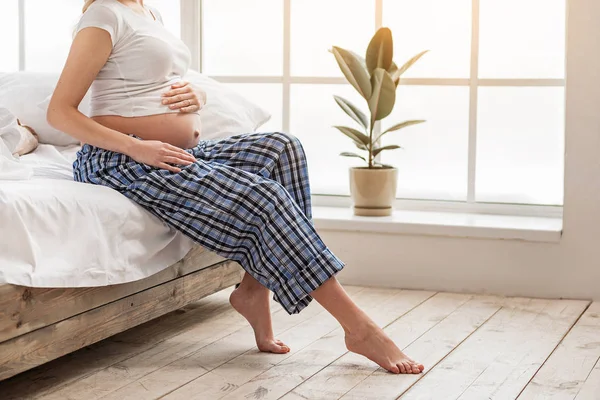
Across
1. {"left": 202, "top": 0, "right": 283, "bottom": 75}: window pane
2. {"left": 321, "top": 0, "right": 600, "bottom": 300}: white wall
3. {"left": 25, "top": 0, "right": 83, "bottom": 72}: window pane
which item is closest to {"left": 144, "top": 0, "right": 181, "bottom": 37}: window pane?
{"left": 202, "top": 0, "right": 283, "bottom": 75}: window pane

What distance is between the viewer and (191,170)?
2.18m

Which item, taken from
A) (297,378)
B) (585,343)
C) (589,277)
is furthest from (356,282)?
(297,378)

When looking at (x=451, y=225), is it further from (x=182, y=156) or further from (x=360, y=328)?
(x=182, y=156)

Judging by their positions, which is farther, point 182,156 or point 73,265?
point 182,156

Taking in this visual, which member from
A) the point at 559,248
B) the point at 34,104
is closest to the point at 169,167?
the point at 34,104

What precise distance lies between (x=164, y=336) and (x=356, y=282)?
101cm

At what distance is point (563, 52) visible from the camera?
130 inches

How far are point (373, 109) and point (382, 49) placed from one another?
0.22 m

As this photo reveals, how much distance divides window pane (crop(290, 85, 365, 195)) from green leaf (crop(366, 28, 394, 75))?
382mm

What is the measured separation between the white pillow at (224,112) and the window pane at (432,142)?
681 millimetres

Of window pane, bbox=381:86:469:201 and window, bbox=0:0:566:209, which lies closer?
window, bbox=0:0:566:209

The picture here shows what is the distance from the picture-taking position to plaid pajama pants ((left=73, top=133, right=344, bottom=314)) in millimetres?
2072

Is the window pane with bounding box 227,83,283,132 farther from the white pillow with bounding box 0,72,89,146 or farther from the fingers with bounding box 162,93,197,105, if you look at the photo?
the fingers with bounding box 162,93,197,105

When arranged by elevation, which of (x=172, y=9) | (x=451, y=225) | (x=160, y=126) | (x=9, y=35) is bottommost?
(x=451, y=225)
